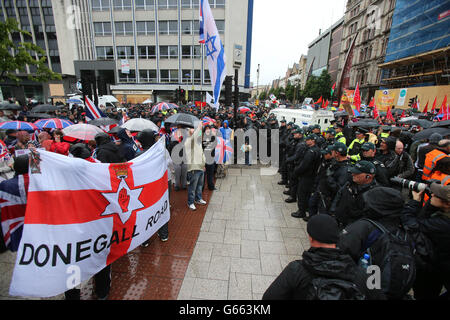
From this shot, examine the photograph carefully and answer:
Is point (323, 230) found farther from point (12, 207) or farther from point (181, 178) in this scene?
point (181, 178)

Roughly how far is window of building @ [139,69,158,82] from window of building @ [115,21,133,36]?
6009mm

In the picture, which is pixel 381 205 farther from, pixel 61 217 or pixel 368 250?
pixel 61 217

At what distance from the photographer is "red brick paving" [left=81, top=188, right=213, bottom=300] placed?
3.09 metres

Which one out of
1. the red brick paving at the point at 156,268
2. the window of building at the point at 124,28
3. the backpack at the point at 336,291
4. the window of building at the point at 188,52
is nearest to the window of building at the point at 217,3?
the window of building at the point at 188,52

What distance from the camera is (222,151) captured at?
7184mm

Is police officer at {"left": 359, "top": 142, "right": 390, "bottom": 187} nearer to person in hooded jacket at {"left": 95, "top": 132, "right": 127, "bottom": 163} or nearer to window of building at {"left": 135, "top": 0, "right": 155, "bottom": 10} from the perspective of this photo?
person in hooded jacket at {"left": 95, "top": 132, "right": 127, "bottom": 163}

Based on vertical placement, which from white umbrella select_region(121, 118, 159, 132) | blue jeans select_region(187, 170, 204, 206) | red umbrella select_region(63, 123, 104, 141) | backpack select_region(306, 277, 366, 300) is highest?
white umbrella select_region(121, 118, 159, 132)

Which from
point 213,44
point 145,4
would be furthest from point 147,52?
point 213,44

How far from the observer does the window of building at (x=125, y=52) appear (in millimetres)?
35500

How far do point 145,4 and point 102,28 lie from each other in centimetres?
796

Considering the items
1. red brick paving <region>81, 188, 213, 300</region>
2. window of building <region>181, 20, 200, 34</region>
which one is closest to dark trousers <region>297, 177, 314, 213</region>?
red brick paving <region>81, 188, 213, 300</region>

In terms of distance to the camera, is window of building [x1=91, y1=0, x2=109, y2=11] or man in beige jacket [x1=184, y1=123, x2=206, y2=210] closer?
man in beige jacket [x1=184, y1=123, x2=206, y2=210]

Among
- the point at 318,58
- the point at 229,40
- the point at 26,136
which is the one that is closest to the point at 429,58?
the point at 229,40
